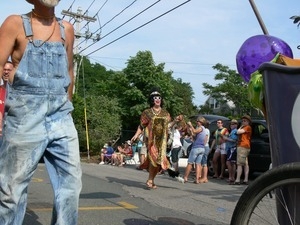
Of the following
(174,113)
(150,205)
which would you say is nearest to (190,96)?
(174,113)

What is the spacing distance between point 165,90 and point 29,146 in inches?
1816

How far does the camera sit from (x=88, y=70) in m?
86.5

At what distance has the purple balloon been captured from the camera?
3996 millimetres

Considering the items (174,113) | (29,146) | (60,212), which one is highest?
(174,113)

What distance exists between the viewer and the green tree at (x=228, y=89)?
2598 inches

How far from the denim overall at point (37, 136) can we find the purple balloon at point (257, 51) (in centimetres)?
179

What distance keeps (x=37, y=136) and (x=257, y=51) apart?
2093 millimetres

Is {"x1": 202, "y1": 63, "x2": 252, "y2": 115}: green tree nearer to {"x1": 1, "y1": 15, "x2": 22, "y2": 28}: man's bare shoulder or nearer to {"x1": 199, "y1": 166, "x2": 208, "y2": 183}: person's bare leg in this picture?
{"x1": 199, "y1": 166, "x2": 208, "y2": 183}: person's bare leg

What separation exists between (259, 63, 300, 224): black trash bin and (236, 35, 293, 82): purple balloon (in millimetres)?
1117

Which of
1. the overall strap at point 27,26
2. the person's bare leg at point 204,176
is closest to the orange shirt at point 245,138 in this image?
the person's bare leg at point 204,176

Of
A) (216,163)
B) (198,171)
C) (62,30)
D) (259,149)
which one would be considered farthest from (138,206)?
(216,163)

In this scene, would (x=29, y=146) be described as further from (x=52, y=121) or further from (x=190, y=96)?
(x=190, y=96)

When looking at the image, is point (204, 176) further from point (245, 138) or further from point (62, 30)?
point (62, 30)

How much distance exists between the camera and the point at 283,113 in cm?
283
